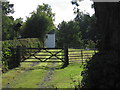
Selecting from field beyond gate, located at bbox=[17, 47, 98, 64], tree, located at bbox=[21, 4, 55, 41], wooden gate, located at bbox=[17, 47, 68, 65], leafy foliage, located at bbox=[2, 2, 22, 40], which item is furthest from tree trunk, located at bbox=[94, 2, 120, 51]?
tree, located at bbox=[21, 4, 55, 41]

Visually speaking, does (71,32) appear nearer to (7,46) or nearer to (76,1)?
(7,46)

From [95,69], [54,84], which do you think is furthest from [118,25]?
[54,84]

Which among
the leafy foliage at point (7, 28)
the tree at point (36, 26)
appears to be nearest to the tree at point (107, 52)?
the leafy foliage at point (7, 28)

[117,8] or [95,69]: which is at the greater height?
[117,8]

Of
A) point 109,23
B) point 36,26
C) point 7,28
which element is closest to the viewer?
point 109,23

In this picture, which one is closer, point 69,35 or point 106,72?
point 106,72

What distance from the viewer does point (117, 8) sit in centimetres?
603

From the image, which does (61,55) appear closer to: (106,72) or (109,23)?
(109,23)

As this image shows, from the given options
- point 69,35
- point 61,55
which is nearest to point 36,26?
point 69,35

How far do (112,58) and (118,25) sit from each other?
3.06 feet

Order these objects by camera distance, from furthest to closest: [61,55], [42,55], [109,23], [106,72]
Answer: [42,55] < [61,55] < [109,23] < [106,72]

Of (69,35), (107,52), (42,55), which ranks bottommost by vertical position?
(42,55)

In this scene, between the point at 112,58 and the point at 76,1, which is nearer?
the point at 112,58

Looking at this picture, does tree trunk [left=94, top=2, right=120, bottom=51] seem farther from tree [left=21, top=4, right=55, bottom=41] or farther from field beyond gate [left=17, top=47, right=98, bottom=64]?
tree [left=21, top=4, right=55, bottom=41]
